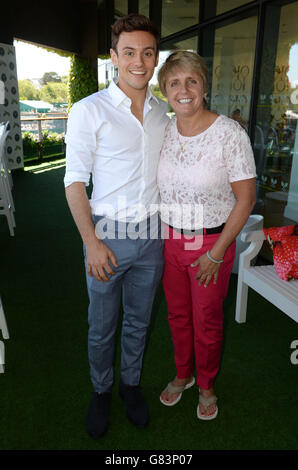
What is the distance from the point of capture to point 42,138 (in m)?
10.6

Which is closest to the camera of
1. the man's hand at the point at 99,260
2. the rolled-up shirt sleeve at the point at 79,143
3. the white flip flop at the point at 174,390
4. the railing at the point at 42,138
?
the rolled-up shirt sleeve at the point at 79,143

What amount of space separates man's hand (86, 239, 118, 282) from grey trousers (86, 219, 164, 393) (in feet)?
0.13

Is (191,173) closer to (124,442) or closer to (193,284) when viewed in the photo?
(193,284)

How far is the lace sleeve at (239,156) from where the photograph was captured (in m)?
1.43

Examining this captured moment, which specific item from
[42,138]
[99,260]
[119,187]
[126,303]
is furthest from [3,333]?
[42,138]

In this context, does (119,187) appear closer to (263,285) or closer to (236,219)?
Result: (236,219)

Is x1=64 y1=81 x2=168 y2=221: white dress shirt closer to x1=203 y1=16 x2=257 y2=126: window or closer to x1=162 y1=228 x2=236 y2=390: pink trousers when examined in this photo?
x1=162 y1=228 x2=236 y2=390: pink trousers

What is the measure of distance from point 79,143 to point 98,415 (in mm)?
1194

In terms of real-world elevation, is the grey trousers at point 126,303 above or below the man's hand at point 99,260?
below

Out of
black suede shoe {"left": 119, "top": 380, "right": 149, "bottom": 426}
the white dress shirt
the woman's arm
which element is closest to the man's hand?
the white dress shirt

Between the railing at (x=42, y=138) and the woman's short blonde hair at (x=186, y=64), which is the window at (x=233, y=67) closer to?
the woman's short blonde hair at (x=186, y=64)

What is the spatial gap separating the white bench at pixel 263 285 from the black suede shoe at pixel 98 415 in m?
1.08

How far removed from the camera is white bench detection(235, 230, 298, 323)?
2.18m

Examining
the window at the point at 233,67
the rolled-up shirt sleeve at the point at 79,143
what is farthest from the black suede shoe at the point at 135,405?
the window at the point at 233,67
